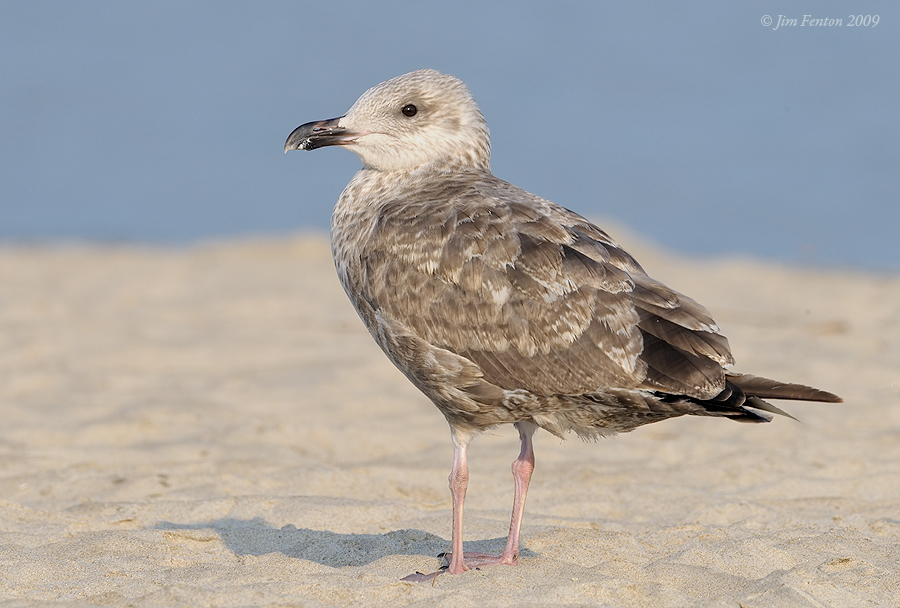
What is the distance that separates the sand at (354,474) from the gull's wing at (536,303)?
743 mm

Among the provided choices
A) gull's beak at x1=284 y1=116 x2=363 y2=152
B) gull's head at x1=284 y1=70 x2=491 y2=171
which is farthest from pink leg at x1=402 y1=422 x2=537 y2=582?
gull's beak at x1=284 y1=116 x2=363 y2=152

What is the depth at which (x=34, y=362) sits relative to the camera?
9.18 meters

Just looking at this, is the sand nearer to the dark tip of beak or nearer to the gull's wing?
the gull's wing

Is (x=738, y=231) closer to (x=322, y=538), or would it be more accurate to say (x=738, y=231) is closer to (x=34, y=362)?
(x=34, y=362)

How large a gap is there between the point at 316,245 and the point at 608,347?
35.7ft

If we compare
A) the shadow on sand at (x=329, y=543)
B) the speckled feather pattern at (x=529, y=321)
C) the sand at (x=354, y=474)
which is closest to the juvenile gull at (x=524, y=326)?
the speckled feather pattern at (x=529, y=321)

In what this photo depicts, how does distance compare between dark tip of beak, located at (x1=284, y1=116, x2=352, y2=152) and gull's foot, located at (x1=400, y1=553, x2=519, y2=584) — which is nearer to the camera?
gull's foot, located at (x1=400, y1=553, x2=519, y2=584)

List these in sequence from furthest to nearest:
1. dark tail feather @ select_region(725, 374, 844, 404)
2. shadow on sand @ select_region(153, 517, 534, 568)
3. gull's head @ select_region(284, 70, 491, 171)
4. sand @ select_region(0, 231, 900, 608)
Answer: gull's head @ select_region(284, 70, 491, 171)
shadow on sand @ select_region(153, 517, 534, 568)
sand @ select_region(0, 231, 900, 608)
dark tail feather @ select_region(725, 374, 844, 404)

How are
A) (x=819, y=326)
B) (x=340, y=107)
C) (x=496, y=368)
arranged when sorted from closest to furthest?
(x=496, y=368) → (x=819, y=326) → (x=340, y=107)

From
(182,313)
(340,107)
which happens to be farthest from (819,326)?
(340,107)

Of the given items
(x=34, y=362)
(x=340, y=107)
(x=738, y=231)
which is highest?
(x=340, y=107)

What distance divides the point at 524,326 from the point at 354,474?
243 cm

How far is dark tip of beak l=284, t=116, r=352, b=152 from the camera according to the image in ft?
18.4

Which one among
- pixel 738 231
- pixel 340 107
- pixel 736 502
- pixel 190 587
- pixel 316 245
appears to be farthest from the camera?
pixel 340 107
